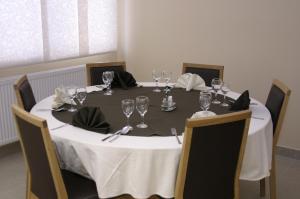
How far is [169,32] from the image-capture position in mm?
4406

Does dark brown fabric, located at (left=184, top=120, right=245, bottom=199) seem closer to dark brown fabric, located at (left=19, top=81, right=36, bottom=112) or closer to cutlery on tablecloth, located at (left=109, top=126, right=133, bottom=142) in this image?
cutlery on tablecloth, located at (left=109, top=126, right=133, bottom=142)

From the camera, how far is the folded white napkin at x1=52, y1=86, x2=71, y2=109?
2504mm

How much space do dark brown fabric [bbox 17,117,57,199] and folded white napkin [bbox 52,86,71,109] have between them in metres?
0.54

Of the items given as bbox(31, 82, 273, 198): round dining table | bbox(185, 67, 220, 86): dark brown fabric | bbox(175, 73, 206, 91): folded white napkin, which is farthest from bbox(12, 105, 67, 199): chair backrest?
bbox(185, 67, 220, 86): dark brown fabric

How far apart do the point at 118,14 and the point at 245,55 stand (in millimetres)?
1775

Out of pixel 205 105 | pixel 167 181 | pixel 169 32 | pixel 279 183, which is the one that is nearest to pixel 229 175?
pixel 167 181

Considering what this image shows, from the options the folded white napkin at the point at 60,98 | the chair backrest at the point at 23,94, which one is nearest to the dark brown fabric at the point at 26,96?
the chair backrest at the point at 23,94

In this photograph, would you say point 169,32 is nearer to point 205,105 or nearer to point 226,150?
point 205,105

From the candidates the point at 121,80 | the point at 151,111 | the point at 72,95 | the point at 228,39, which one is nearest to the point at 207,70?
the point at 228,39

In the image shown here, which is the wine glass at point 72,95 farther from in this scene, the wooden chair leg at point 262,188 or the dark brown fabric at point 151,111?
the wooden chair leg at point 262,188

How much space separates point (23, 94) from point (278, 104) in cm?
181

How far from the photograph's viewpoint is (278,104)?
2.58 meters

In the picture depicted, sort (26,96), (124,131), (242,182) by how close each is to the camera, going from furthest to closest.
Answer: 1. (242,182)
2. (26,96)
3. (124,131)

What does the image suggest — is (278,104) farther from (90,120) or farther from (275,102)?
(90,120)
